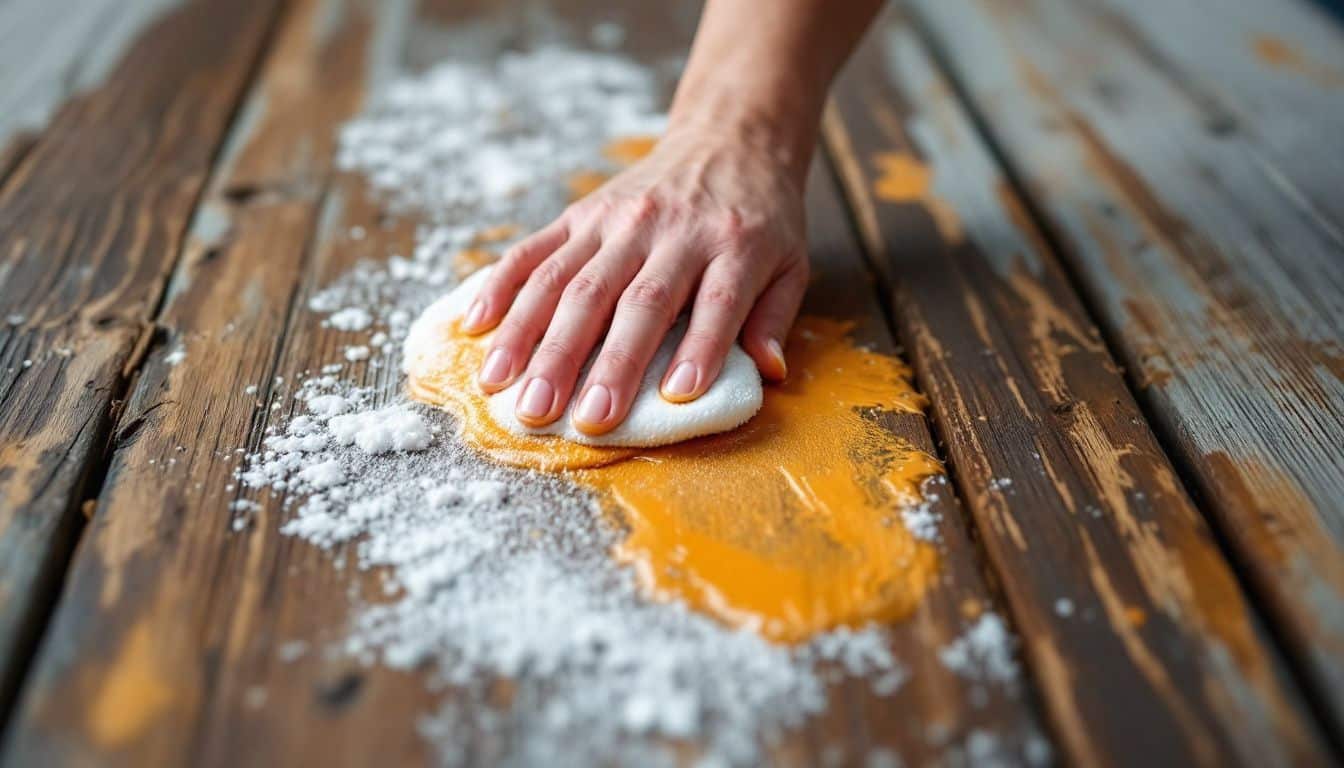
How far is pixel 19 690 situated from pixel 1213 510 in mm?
1008

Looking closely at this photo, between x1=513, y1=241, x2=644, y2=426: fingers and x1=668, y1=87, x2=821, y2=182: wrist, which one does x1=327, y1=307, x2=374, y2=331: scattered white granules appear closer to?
x1=513, y1=241, x2=644, y2=426: fingers

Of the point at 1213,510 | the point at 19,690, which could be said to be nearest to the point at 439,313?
the point at 19,690

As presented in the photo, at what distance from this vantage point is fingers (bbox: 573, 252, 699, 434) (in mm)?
996

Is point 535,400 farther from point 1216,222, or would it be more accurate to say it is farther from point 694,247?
point 1216,222

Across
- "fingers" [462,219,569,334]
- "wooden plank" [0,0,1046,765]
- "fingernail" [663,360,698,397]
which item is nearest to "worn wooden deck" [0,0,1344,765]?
"wooden plank" [0,0,1046,765]

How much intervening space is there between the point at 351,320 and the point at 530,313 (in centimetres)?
25

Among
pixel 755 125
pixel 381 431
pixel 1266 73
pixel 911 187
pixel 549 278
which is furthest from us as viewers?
pixel 1266 73

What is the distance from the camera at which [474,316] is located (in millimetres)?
1122

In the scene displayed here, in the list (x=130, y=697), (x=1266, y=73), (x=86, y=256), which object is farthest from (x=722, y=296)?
(x=1266, y=73)

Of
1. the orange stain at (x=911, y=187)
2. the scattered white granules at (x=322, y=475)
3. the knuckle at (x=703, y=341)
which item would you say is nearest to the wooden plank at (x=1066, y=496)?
the orange stain at (x=911, y=187)

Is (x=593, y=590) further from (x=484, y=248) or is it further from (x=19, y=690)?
(x=484, y=248)

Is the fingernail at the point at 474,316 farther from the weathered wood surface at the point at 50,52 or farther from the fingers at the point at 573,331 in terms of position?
the weathered wood surface at the point at 50,52

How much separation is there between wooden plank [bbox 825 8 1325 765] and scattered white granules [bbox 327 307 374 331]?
0.62 m

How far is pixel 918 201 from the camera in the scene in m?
1.45
